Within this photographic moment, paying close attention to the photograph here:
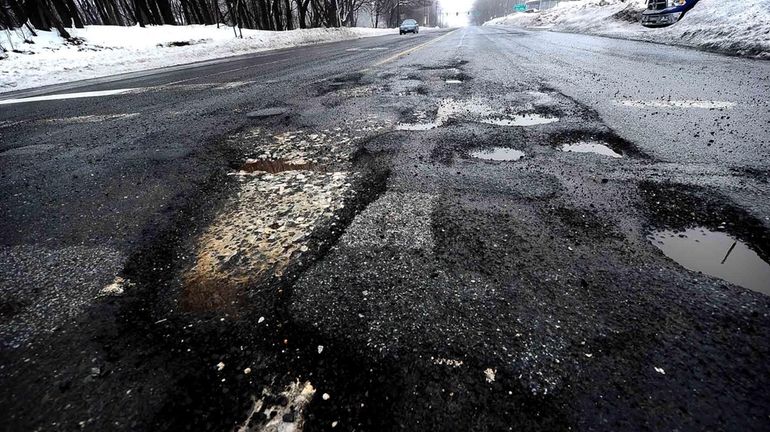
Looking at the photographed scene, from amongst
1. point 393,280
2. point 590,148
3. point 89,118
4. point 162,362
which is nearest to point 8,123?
point 89,118

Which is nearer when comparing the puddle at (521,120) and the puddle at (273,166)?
the puddle at (273,166)

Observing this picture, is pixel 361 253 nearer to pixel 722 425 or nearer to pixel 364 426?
pixel 364 426

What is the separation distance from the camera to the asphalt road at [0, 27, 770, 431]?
96cm

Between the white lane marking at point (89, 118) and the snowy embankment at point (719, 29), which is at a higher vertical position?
the snowy embankment at point (719, 29)

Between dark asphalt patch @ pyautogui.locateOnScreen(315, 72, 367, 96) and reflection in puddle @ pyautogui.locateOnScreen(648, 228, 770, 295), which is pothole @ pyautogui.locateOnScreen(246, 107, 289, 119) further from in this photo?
reflection in puddle @ pyautogui.locateOnScreen(648, 228, 770, 295)

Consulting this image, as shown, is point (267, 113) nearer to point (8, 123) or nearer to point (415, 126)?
point (415, 126)

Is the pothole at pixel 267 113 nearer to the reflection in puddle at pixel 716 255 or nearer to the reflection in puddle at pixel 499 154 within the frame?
the reflection in puddle at pixel 499 154

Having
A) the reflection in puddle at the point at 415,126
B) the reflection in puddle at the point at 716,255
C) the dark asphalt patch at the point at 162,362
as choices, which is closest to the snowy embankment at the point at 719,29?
the reflection in puddle at the point at 415,126

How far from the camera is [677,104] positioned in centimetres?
380

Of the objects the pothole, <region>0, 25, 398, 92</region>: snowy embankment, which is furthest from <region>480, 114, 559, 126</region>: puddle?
<region>0, 25, 398, 92</region>: snowy embankment

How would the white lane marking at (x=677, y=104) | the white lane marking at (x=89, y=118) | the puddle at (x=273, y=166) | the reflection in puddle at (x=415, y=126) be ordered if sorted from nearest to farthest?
1. the puddle at (x=273, y=166)
2. the reflection in puddle at (x=415, y=126)
3. the white lane marking at (x=677, y=104)
4. the white lane marking at (x=89, y=118)

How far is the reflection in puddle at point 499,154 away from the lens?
2600 mm

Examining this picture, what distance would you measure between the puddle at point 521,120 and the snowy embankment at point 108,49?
12.1 m

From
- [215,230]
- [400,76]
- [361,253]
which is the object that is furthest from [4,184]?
[400,76]
